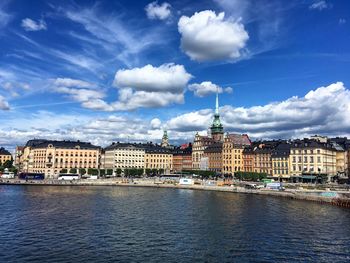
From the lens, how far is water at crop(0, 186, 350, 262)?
3628 centimetres

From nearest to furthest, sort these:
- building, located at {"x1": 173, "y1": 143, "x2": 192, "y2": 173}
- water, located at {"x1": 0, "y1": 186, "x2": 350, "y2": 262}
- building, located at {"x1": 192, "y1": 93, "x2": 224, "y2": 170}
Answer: water, located at {"x1": 0, "y1": 186, "x2": 350, "y2": 262}, building, located at {"x1": 192, "y1": 93, "x2": 224, "y2": 170}, building, located at {"x1": 173, "y1": 143, "x2": 192, "y2": 173}

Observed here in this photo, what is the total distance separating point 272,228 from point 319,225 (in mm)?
7576

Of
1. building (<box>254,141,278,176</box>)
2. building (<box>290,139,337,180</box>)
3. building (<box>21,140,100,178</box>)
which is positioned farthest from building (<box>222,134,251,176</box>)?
building (<box>21,140,100,178</box>)

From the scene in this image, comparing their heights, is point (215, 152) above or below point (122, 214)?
above

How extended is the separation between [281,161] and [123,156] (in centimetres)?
8145

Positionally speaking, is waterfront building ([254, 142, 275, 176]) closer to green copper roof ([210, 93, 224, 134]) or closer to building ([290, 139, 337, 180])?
building ([290, 139, 337, 180])

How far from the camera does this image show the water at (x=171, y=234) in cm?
3628

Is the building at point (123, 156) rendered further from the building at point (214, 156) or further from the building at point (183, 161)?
the building at point (214, 156)

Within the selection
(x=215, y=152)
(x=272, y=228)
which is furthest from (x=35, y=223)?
(x=215, y=152)

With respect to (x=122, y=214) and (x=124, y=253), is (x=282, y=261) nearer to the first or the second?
(x=124, y=253)

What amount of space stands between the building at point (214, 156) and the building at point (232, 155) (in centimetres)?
356

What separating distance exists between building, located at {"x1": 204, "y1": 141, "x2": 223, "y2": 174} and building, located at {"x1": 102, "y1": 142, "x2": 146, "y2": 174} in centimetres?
3590

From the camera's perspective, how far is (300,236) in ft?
148

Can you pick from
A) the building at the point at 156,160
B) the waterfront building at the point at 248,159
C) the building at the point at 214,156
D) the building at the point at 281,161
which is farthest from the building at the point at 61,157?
the building at the point at 281,161
